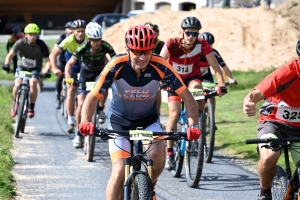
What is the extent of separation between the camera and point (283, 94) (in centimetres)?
748

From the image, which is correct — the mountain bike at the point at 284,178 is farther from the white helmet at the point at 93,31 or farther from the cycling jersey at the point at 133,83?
the white helmet at the point at 93,31

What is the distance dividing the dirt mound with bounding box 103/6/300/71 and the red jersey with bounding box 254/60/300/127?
21.7 meters

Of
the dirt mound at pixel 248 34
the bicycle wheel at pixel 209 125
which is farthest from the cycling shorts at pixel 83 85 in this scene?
the dirt mound at pixel 248 34

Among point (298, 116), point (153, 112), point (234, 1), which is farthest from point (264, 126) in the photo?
point (234, 1)

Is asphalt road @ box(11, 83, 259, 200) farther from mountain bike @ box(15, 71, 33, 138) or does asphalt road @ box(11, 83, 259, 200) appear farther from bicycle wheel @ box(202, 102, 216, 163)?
mountain bike @ box(15, 71, 33, 138)

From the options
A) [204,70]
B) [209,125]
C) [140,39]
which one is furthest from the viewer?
[204,70]

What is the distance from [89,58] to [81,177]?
8.88 ft

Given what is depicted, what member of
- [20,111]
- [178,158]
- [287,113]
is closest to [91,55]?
[20,111]

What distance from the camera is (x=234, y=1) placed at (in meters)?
51.0

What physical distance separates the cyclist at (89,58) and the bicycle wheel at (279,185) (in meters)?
5.64

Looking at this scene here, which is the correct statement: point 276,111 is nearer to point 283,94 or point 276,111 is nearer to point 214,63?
point 283,94

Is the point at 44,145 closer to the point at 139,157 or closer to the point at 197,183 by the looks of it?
the point at 197,183

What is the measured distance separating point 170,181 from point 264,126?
327 cm

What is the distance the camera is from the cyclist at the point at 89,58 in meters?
12.6
